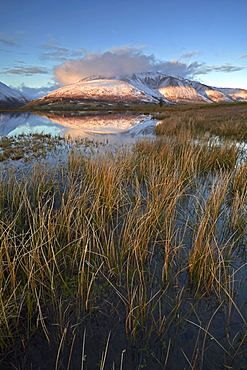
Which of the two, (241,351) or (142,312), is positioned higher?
(142,312)

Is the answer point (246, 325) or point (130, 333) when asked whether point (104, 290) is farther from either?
point (246, 325)

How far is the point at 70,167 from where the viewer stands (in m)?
7.86

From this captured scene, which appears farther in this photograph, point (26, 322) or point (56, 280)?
point (56, 280)

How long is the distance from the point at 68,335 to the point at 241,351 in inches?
70.3

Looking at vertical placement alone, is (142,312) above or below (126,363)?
above

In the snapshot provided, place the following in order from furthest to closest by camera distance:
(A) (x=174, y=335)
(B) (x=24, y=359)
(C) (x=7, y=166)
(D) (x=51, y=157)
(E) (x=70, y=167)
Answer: (D) (x=51, y=157)
(C) (x=7, y=166)
(E) (x=70, y=167)
(A) (x=174, y=335)
(B) (x=24, y=359)

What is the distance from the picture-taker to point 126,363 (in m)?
2.09

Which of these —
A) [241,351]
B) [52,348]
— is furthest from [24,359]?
[241,351]

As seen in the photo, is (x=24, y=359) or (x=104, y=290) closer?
(x=24, y=359)

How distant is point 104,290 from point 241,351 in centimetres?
163

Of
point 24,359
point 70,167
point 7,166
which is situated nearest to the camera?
point 24,359

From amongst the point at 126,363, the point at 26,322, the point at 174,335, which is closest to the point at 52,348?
the point at 26,322

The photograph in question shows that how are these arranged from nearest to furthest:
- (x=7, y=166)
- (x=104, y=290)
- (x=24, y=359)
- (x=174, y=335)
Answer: (x=24, y=359), (x=174, y=335), (x=104, y=290), (x=7, y=166)

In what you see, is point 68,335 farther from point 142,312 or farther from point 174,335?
point 174,335
